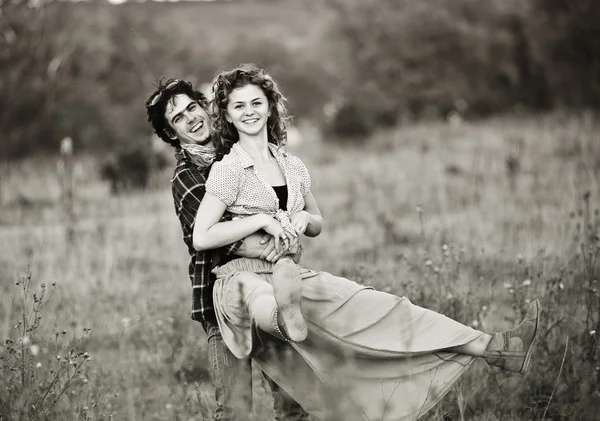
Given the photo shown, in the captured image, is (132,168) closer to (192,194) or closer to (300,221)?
(192,194)

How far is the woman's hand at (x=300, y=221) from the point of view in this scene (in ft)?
9.93

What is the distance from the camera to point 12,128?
15508mm

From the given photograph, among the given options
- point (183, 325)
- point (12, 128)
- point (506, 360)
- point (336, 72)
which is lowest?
point (183, 325)

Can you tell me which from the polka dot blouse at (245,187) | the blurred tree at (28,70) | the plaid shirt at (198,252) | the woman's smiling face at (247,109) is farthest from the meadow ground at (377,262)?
the blurred tree at (28,70)

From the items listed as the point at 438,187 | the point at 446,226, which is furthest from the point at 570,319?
the point at 438,187

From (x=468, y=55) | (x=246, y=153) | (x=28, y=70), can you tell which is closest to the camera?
(x=246, y=153)

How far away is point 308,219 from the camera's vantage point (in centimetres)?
309

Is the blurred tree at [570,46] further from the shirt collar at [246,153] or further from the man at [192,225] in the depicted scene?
the man at [192,225]

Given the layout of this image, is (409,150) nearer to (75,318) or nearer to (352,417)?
(75,318)

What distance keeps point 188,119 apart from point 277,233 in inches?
34.0

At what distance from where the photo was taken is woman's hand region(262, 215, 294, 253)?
115 inches

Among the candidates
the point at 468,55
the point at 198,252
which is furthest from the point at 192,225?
the point at 468,55

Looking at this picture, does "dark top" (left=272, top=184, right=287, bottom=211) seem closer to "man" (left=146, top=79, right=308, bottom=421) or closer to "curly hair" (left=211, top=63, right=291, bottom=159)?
"man" (left=146, top=79, right=308, bottom=421)

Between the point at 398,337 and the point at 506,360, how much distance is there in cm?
44
